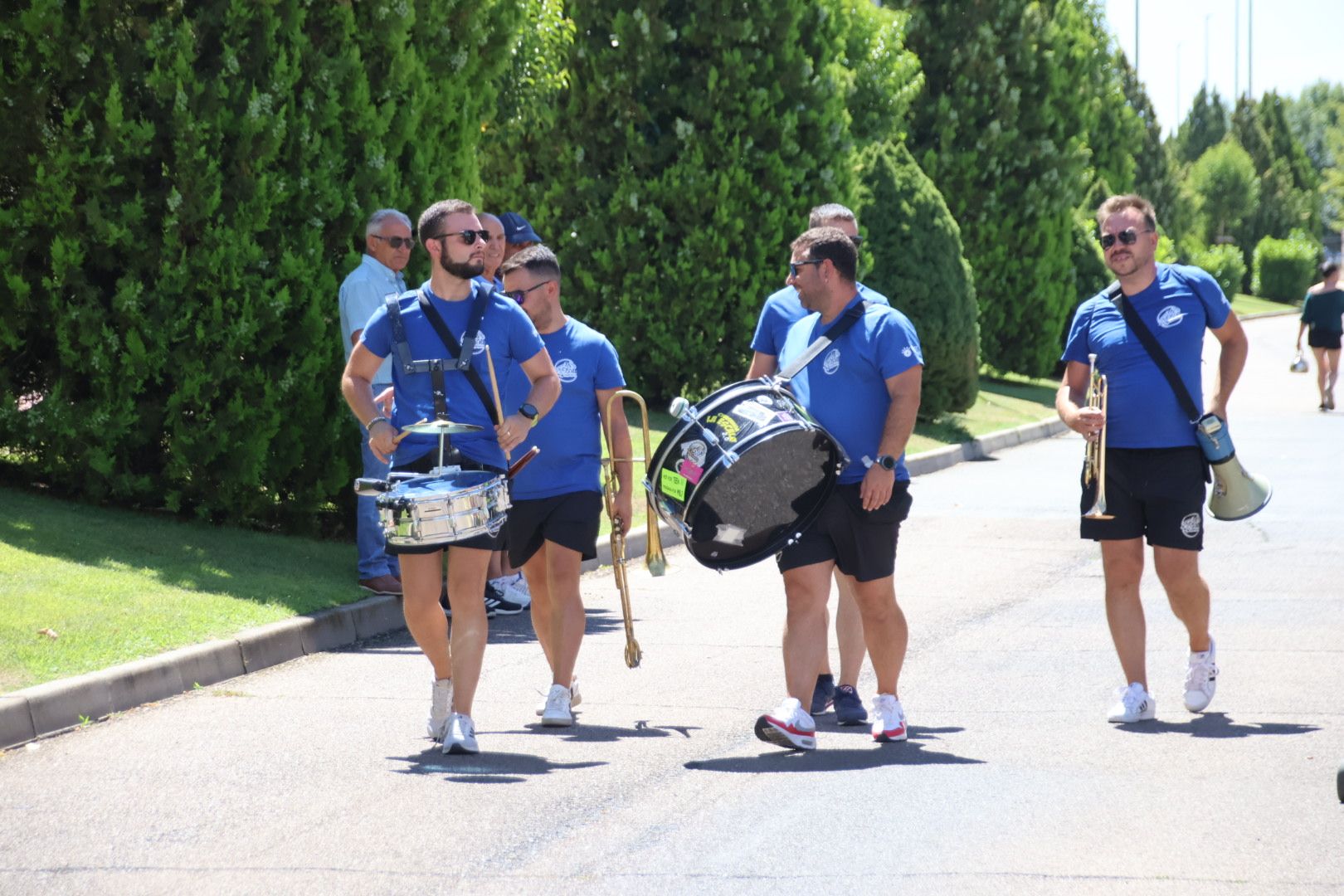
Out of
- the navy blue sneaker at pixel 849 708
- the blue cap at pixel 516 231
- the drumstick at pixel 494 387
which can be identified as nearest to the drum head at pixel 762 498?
the drumstick at pixel 494 387

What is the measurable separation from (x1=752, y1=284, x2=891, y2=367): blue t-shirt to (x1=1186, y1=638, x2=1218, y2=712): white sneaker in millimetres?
1878

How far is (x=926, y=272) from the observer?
66.2 feet

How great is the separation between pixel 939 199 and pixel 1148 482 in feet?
46.8

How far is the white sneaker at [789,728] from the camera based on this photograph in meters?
6.53

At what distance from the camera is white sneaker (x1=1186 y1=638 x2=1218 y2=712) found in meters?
7.16

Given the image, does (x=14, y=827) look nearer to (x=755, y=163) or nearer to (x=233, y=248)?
(x=233, y=248)

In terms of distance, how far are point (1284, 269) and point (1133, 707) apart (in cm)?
7340

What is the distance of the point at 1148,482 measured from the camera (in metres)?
7.09

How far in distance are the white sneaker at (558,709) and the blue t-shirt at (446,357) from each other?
1036 mm

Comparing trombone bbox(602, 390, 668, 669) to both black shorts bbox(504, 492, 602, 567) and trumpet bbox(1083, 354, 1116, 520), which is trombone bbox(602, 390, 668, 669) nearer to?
black shorts bbox(504, 492, 602, 567)

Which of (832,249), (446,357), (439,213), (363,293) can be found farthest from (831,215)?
(363,293)

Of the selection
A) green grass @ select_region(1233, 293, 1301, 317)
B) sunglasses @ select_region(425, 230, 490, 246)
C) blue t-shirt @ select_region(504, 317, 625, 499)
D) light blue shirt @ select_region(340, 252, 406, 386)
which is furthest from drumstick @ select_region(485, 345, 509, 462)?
green grass @ select_region(1233, 293, 1301, 317)

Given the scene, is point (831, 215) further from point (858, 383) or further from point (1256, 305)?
point (1256, 305)

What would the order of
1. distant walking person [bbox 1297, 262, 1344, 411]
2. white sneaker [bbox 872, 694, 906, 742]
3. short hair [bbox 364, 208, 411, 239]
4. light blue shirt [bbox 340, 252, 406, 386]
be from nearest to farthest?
white sneaker [bbox 872, 694, 906, 742], light blue shirt [bbox 340, 252, 406, 386], short hair [bbox 364, 208, 411, 239], distant walking person [bbox 1297, 262, 1344, 411]
